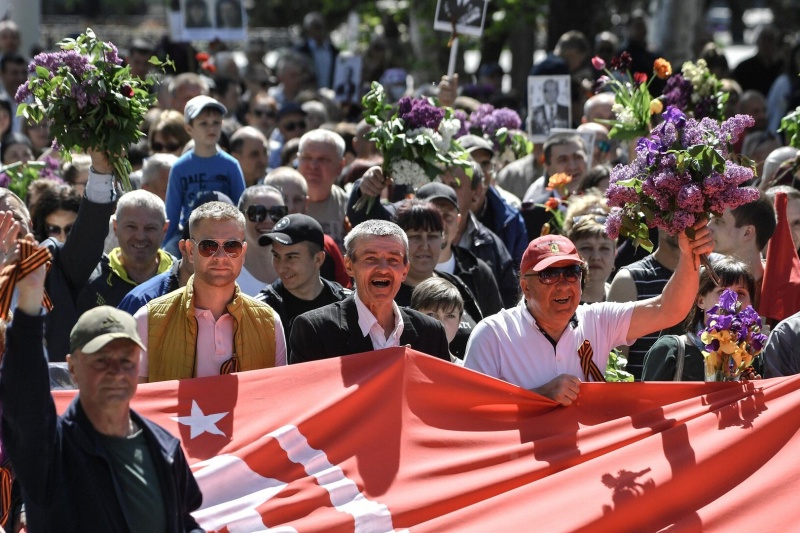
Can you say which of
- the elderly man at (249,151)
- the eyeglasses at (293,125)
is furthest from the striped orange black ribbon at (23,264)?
the eyeglasses at (293,125)

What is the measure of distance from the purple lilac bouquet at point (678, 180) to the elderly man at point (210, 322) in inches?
66.5

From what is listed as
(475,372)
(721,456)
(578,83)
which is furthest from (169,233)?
(578,83)

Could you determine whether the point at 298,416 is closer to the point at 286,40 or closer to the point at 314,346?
the point at 314,346

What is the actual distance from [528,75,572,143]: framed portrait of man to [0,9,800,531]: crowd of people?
11 centimetres

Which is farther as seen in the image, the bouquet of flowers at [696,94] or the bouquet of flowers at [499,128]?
the bouquet of flowers at [499,128]

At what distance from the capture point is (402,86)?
1567 centimetres

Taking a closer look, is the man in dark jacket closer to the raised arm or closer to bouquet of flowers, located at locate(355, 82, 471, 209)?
bouquet of flowers, located at locate(355, 82, 471, 209)

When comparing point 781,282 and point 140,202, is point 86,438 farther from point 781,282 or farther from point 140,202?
point 781,282

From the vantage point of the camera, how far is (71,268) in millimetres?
7359

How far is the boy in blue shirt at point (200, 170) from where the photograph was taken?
9305 mm

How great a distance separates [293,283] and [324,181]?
263 cm

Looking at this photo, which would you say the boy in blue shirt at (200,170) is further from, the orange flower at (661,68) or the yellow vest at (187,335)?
the yellow vest at (187,335)

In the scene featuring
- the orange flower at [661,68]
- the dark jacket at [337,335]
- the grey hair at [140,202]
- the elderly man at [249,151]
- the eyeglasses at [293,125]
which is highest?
the orange flower at [661,68]

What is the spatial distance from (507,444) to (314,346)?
41.5 inches
